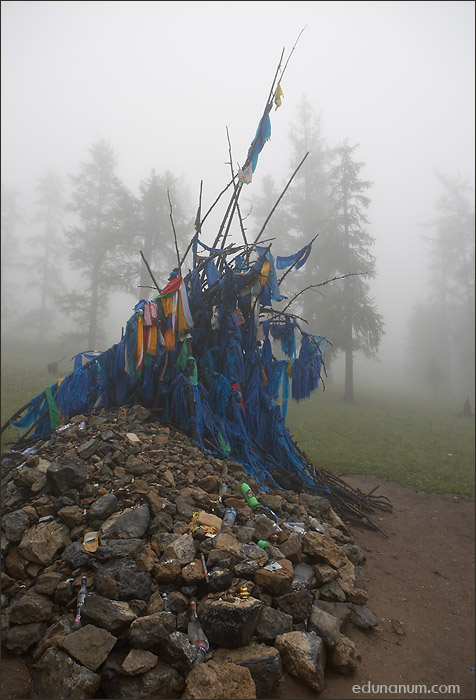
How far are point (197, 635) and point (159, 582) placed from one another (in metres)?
0.51

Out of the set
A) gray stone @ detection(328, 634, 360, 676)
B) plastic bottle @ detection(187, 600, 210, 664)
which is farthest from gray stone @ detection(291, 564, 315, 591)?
plastic bottle @ detection(187, 600, 210, 664)

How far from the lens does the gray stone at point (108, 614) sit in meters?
2.33

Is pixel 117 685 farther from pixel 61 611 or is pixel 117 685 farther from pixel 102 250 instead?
pixel 102 250

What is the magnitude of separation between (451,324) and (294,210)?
549 inches

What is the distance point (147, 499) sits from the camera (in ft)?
11.5

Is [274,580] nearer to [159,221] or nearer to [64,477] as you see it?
[64,477]

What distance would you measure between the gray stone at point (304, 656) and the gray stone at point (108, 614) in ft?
3.70

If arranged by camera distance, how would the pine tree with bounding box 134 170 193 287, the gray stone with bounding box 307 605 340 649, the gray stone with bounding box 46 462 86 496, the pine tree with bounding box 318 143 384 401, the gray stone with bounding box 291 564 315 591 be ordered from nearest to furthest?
the gray stone with bounding box 307 605 340 649 → the gray stone with bounding box 291 564 315 591 → the gray stone with bounding box 46 462 86 496 → the pine tree with bounding box 134 170 193 287 → the pine tree with bounding box 318 143 384 401

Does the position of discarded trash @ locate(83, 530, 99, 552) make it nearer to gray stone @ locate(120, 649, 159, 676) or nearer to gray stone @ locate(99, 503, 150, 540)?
gray stone @ locate(99, 503, 150, 540)

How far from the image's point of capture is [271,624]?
8.40 ft

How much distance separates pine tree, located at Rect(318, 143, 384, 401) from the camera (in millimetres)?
11969

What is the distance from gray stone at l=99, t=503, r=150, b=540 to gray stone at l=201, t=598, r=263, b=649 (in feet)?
3.31

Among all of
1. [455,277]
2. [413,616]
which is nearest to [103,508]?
[413,616]

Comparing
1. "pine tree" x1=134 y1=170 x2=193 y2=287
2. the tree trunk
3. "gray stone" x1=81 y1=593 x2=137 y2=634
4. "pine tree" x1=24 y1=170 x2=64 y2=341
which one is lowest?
"gray stone" x1=81 y1=593 x2=137 y2=634
